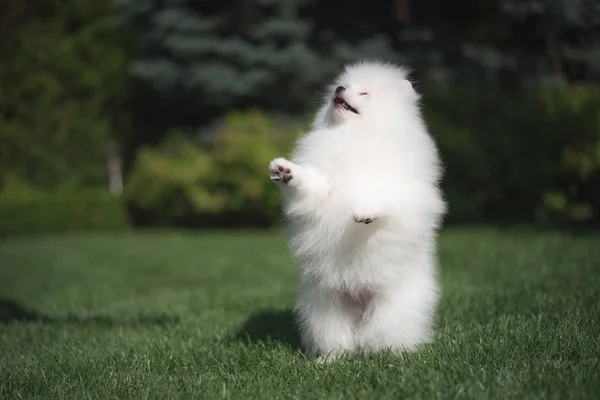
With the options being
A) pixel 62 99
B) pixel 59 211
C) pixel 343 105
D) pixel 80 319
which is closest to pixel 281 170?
pixel 343 105

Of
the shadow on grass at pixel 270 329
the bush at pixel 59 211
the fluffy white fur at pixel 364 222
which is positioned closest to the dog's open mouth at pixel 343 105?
the fluffy white fur at pixel 364 222

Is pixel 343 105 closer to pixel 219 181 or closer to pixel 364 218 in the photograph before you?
pixel 364 218

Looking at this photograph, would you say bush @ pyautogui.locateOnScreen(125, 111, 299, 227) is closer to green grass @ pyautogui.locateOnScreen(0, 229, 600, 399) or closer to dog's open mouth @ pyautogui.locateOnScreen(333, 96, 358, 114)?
green grass @ pyautogui.locateOnScreen(0, 229, 600, 399)

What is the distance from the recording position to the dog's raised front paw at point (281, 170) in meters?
3.04

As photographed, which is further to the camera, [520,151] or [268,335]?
[520,151]

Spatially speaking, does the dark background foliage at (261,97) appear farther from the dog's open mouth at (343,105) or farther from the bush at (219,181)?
the dog's open mouth at (343,105)

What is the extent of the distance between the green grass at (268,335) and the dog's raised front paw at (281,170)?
3.18 feet

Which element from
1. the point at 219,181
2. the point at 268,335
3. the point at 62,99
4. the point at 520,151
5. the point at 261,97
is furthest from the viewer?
the point at 62,99

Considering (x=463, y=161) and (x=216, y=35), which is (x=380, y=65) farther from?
(x=216, y=35)

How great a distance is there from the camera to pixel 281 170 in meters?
3.05

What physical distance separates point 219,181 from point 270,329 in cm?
1118

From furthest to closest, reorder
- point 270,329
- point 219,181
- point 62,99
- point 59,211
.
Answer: point 62,99
point 59,211
point 219,181
point 270,329

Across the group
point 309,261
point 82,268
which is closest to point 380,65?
point 309,261

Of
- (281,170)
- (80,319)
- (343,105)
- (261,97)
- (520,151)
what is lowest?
(520,151)
